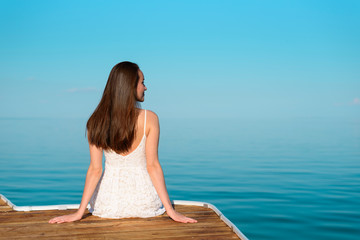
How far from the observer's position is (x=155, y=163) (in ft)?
14.8

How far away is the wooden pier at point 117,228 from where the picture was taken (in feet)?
13.7

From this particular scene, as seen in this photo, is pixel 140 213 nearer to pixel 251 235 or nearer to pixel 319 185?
pixel 251 235

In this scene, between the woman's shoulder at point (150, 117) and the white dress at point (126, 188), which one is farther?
the white dress at point (126, 188)

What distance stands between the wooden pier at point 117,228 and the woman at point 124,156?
135 mm

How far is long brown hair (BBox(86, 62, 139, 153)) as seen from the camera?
4.17 meters

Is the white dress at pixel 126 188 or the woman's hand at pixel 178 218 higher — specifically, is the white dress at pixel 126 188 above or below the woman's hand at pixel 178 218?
above

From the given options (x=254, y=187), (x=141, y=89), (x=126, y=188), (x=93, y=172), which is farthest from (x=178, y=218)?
(x=254, y=187)

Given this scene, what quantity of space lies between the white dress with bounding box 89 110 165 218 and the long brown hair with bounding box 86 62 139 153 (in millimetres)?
292

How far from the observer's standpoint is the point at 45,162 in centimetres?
1897

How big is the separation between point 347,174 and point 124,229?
1314cm

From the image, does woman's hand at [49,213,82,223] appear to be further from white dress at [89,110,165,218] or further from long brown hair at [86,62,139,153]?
long brown hair at [86,62,139,153]

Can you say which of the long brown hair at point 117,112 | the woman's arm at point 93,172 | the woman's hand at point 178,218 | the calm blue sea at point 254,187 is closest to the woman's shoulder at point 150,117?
the long brown hair at point 117,112

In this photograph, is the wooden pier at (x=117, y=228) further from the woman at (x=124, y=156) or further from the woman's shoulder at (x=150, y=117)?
the woman's shoulder at (x=150, y=117)

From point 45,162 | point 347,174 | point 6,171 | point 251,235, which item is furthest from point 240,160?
point 251,235
